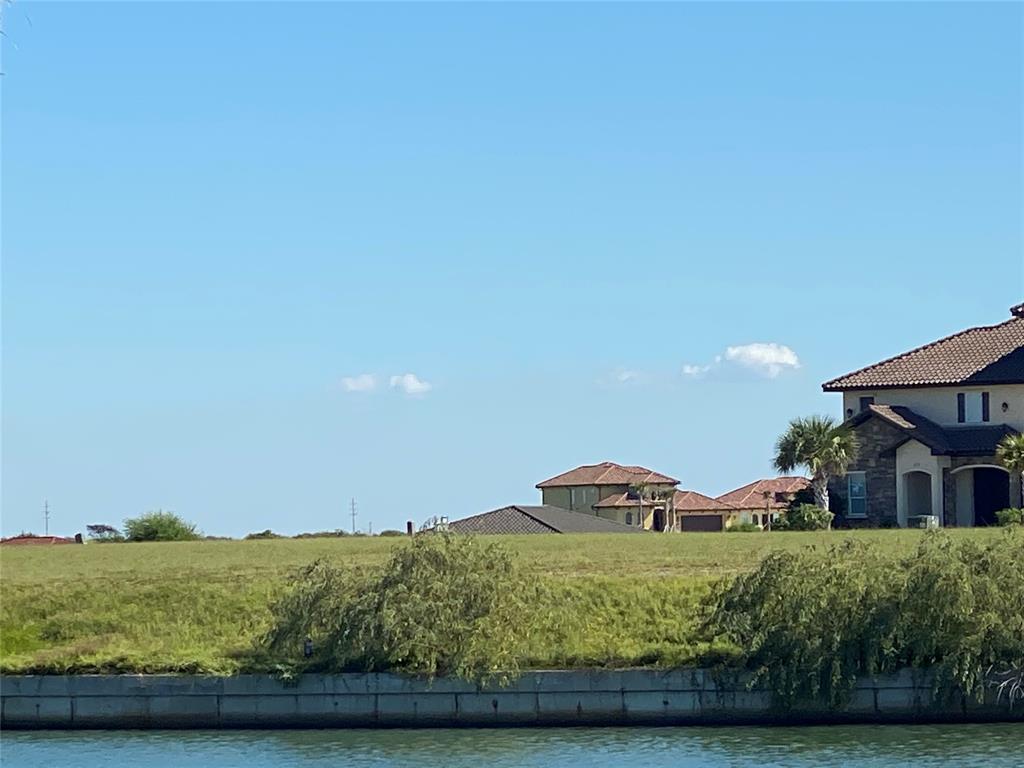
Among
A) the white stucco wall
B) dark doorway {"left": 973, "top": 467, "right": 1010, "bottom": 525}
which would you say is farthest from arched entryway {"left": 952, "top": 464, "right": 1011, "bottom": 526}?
the white stucco wall

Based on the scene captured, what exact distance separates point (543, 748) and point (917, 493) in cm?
3531

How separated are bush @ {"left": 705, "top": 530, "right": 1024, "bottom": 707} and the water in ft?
3.34

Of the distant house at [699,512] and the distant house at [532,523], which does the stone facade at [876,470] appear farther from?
the distant house at [699,512]

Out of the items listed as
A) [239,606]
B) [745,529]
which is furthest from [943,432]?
[239,606]

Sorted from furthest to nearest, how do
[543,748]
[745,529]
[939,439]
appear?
[745,529] < [939,439] < [543,748]

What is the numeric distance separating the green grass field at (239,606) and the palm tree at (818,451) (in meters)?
12.9

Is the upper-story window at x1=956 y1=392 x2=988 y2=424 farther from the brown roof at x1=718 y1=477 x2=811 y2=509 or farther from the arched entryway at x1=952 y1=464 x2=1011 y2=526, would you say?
the brown roof at x1=718 y1=477 x2=811 y2=509

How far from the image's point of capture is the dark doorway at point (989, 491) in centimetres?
6144

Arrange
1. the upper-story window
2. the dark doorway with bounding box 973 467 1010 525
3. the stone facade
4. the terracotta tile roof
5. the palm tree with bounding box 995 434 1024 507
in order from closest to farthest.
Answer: the palm tree with bounding box 995 434 1024 507
the terracotta tile roof
the dark doorway with bounding box 973 467 1010 525
the stone facade
the upper-story window

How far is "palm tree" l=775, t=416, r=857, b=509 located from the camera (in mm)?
61406

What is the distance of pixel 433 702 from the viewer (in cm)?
3266

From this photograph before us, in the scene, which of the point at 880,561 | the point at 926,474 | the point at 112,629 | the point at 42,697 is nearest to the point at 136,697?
the point at 42,697

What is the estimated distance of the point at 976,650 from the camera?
99.4 feet

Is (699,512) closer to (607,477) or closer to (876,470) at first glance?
(607,477)
